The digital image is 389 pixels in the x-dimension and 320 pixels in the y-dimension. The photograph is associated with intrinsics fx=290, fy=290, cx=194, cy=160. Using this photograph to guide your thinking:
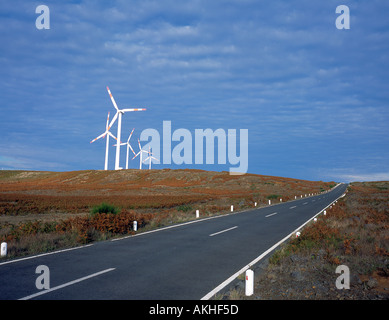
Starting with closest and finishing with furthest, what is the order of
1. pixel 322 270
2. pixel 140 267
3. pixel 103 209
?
pixel 322 270 → pixel 140 267 → pixel 103 209

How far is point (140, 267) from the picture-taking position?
8.34 meters

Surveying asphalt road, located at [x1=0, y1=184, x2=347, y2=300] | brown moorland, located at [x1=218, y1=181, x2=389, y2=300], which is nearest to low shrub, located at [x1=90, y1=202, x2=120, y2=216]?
asphalt road, located at [x1=0, y1=184, x2=347, y2=300]

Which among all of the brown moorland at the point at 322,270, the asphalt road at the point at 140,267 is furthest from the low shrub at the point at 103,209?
the brown moorland at the point at 322,270

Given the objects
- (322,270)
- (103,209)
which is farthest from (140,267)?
(103,209)

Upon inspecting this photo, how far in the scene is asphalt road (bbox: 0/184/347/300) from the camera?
6.34 m

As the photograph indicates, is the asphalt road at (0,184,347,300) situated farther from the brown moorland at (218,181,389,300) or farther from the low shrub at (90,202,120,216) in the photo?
the low shrub at (90,202,120,216)

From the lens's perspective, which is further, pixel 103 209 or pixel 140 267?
pixel 103 209

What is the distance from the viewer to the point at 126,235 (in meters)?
14.0

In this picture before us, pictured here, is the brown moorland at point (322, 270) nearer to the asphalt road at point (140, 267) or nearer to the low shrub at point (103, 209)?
the asphalt road at point (140, 267)

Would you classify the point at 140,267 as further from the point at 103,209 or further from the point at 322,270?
the point at 103,209

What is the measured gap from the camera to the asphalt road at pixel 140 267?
6340mm

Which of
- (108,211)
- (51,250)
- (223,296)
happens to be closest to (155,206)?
(108,211)
